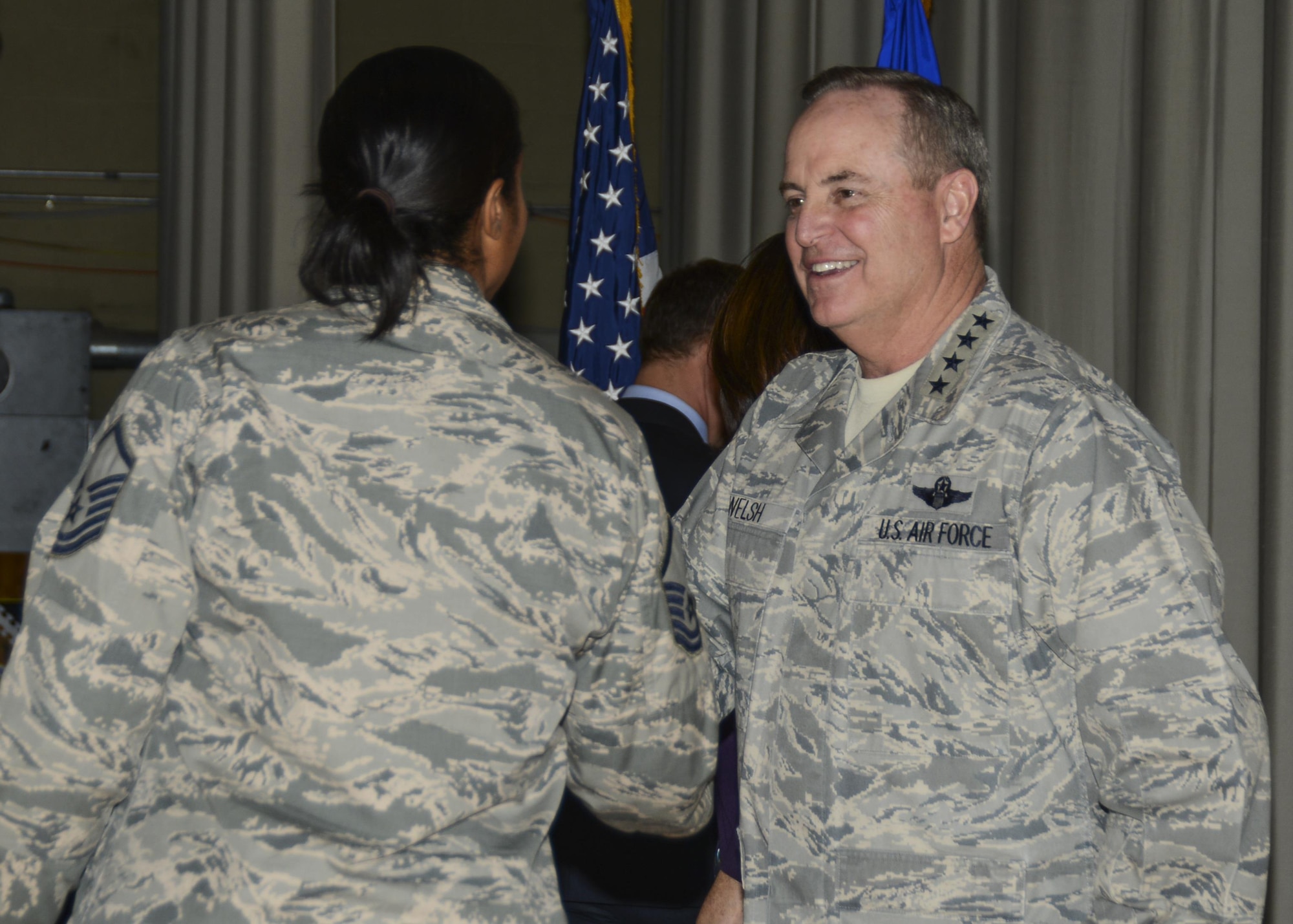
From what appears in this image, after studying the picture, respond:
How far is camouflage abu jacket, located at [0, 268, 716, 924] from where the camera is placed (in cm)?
97

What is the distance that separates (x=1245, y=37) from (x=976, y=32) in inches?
31.2

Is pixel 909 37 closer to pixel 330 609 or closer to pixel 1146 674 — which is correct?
pixel 1146 674

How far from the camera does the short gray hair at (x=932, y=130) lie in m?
1.36

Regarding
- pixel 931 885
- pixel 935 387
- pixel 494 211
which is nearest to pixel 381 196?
pixel 494 211

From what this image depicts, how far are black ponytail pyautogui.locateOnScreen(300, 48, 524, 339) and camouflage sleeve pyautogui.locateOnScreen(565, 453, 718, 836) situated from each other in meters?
0.30

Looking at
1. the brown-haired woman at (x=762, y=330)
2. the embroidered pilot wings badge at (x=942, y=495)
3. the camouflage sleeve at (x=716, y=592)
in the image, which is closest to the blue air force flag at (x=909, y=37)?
the brown-haired woman at (x=762, y=330)

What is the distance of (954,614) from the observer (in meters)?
1.19

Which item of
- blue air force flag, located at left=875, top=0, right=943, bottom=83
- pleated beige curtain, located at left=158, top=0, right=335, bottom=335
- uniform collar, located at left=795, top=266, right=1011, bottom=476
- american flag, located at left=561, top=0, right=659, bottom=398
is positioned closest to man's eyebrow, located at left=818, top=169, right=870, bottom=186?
uniform collar, located at left=795, top=266, right=1011, bottom=476

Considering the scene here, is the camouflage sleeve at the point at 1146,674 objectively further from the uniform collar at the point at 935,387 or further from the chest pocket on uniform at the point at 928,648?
Result: the uniform collar at the point at 935,387

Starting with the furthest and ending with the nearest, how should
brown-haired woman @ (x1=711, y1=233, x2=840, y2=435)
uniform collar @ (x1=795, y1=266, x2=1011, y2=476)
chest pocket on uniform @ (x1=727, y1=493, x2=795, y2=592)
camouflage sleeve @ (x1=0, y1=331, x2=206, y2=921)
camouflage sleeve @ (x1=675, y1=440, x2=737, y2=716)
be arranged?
brown-haired woman @ (x1=711, y1=233, x2=840, y2=435)
camouflage sleeve @ (x1=675, y1=440, x2=737, y2=716)
chest pocket on uniform @ (x1=727, y1=493, x2=795, y2=592)
uniform collar @ (x1=795, y1=266, x2=1011, y2=476)
camouflage sleeve @ (x1=0, y1=331, x2=206, y2=921)

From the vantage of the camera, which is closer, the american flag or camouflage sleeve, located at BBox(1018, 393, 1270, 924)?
camouflage sleeve, located at BBox(1018, 393, 1270, 924)

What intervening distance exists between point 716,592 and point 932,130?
611mm

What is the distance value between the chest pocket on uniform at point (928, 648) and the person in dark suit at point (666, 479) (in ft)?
1.76

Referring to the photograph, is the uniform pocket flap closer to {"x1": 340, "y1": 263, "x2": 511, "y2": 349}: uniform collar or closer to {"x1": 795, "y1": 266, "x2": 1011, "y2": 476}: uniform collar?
{"x1": 795, "y1": 266, "x2": 1011, "y2": 476}: uniform collar
